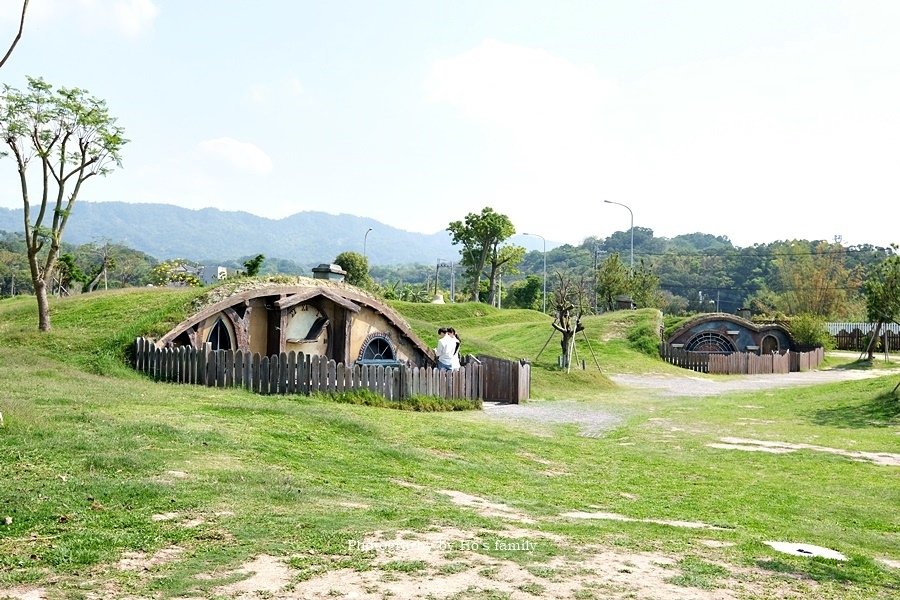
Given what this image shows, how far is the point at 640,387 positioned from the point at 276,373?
67.0 ft

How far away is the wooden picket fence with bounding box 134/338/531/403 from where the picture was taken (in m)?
19.8

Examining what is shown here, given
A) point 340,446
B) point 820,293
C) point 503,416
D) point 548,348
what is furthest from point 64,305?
point 820,293

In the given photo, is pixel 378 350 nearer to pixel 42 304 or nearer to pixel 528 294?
pixel 42 304

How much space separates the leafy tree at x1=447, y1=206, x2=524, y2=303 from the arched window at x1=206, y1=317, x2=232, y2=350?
2198 inches

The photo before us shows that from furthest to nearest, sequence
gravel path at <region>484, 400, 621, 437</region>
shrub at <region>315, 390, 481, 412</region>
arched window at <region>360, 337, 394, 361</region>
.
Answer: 1. arched window at <region>360, 337, 394, 361</region>
2. gravel path at <region>484, 400, 621, 437</region>
3. shrub at <region>315, 390, 481, 412</region>

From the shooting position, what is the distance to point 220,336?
76.6 feet

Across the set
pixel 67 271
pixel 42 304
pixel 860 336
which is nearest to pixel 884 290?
pixel 860 336

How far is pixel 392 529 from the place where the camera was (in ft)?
25.7

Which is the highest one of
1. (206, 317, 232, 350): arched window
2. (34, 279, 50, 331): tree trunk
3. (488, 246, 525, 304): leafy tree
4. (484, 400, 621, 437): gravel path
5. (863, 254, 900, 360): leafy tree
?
(488, 246, 525, 304): leafy tree

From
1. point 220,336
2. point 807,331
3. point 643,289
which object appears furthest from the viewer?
point 643,289

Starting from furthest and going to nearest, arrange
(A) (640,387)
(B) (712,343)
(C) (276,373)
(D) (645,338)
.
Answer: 1. (B) (712,343)
2. (D) (645,338)
3. (A) (640,387)
4. (C) (276,373)

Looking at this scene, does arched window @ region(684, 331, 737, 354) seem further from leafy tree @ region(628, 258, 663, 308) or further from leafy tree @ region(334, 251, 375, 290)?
leafy tree @ region(334, 251, 375, 290)

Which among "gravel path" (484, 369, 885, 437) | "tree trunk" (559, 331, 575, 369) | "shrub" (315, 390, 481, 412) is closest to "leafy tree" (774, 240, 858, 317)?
"gravel path" (484, 369, 885, 437)

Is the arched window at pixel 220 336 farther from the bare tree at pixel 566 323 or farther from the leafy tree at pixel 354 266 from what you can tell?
the leafy tree at pixel 354 266
